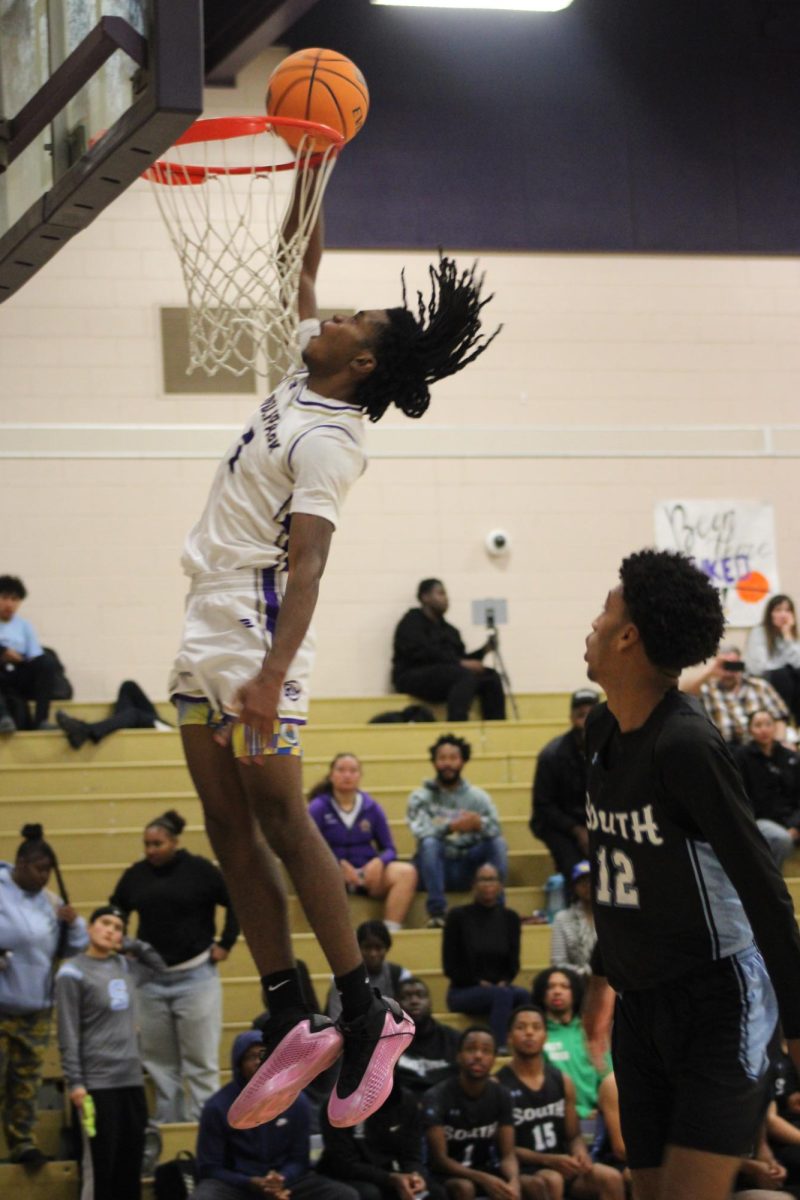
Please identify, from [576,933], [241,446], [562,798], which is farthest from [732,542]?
[241,446]

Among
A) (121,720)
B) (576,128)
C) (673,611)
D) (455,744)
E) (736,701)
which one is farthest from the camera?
(576,128)

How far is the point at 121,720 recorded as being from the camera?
12.5 m

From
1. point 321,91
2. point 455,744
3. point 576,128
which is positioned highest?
point 576,128

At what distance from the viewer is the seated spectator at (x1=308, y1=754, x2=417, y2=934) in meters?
10.2

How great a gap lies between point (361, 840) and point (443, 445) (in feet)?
16.9

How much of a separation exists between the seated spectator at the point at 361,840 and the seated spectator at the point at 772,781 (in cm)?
238

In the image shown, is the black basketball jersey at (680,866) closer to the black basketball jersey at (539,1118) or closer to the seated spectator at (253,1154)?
the seated spectator at (253,1154)

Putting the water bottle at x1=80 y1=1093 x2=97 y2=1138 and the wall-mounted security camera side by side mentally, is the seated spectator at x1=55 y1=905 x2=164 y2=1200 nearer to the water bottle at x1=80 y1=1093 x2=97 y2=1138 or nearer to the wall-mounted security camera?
the water bottle at x1=80 y1=1093 x2=97 y2=1138

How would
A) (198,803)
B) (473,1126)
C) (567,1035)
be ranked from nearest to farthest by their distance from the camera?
1. (473,1126)
2. (567,1035)
3. (198,803)

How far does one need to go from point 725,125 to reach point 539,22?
6.53 feet

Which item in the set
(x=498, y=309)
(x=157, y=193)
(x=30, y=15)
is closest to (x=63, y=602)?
(x=498, y=309)

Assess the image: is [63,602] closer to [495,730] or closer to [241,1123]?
[495,730]

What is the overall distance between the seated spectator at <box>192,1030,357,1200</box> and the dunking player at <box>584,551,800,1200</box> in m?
4.05

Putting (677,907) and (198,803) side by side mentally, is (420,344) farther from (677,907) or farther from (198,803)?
(198,803)
